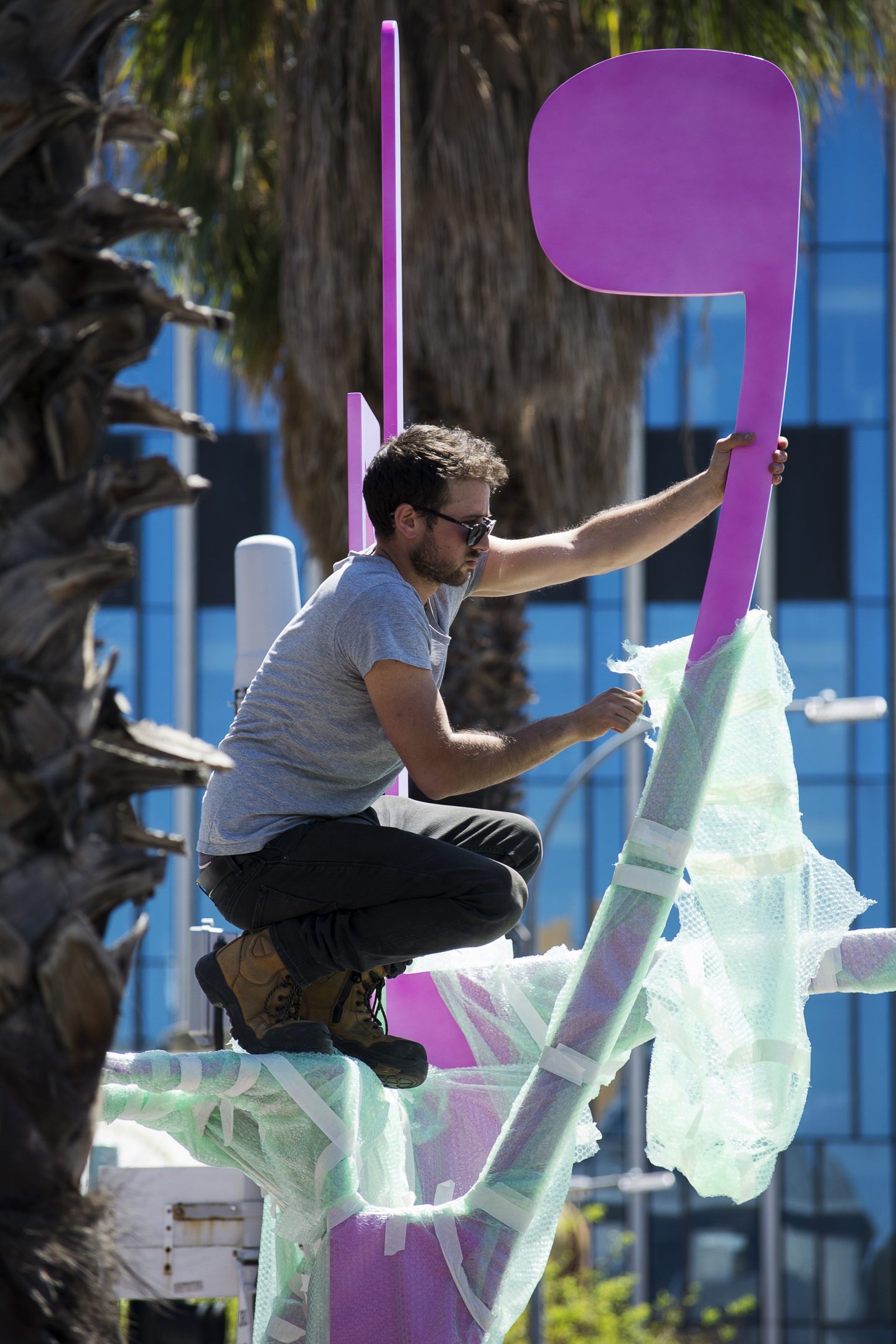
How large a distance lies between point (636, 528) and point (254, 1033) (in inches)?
57.3

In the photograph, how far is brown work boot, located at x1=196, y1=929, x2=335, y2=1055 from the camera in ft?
11.4

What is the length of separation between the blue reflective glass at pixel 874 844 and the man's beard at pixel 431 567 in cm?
1699

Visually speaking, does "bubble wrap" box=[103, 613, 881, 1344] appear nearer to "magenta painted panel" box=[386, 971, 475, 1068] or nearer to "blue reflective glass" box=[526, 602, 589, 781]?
"magenta painted panel" box=[386, 971, 475, 1068]

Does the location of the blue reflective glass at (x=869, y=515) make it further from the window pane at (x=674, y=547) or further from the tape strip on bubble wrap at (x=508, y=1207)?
the tape strip on bubble wrap at (x=508, y=1207)

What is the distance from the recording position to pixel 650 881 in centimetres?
333

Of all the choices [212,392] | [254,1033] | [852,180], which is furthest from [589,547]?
[852,180]

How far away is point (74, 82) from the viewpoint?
2186 millimetres

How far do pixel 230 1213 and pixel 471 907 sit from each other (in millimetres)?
1345

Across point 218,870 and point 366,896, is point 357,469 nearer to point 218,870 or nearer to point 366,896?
point 218,870

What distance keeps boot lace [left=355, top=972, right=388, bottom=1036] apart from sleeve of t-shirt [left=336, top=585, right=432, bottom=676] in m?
0.67

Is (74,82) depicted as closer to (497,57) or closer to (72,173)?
(72,173)

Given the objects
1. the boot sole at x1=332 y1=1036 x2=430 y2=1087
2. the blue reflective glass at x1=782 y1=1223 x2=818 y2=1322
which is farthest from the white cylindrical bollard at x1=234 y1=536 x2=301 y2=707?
the blue reflective glass at x1=782 y1=1223 x2=818 y2=1322

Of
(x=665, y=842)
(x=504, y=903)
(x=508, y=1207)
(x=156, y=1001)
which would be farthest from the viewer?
(x=156, y=1001)

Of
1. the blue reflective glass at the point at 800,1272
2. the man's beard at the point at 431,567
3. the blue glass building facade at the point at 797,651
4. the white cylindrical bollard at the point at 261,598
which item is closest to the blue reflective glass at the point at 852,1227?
the blue glass building facade at the point at 797,651
